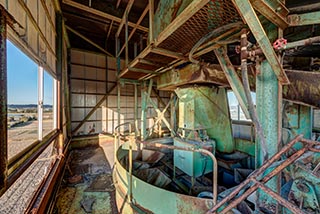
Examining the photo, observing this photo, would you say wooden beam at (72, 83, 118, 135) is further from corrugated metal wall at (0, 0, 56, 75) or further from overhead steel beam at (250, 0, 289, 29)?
overhead steel beam at (250, 0, 289, 29)

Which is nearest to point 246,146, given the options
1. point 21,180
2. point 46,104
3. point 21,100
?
point 21,180

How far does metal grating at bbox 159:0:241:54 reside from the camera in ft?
3.90

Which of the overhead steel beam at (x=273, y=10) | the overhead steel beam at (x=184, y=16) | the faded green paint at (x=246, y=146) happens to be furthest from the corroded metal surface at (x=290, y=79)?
the faded green paint at (x=246, y=146)

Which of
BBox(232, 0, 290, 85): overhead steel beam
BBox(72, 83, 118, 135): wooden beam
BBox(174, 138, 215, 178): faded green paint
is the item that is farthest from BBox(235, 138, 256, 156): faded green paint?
BBox(72, 83, 118, 135): wooden beam

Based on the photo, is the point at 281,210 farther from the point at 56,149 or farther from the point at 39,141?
the point at 56,149

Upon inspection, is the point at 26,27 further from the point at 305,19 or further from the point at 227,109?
the point at 227,109

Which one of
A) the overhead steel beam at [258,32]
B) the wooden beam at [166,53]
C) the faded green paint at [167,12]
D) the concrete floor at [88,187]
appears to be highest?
the faded green paint at [167,12]

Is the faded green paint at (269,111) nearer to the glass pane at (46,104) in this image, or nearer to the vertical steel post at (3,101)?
the vertical steel post at (3,101)

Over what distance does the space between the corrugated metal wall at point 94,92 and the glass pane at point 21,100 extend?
3.88 metres

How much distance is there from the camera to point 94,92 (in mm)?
6074

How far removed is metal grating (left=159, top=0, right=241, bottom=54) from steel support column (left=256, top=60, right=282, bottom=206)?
1.79 feet

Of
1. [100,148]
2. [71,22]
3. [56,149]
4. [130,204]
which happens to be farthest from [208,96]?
[71,22]

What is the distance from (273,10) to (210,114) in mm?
2054

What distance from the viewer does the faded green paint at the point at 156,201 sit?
1.34 meters
